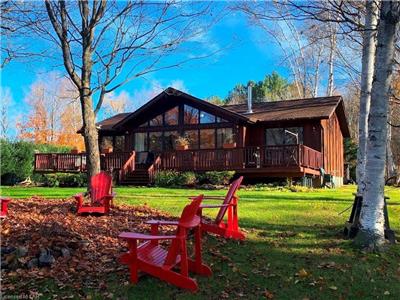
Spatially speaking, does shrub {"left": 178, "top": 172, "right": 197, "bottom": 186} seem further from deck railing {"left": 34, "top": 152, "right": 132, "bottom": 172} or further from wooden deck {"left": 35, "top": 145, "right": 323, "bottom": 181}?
deck railing {"left": 34, "top": 152, "right": 132, "bottom": 172}

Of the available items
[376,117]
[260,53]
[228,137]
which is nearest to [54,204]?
[376,117]

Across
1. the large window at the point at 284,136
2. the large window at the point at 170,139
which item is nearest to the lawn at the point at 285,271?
the large window at the point at 284,136

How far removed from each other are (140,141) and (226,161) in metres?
7.01

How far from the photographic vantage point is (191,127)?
2480 centimetres

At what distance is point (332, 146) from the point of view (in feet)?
88.9

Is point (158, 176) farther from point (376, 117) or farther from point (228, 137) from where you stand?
point (376, 117)

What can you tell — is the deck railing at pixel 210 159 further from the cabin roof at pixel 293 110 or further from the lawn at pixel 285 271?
the lawn at pixel 285 271

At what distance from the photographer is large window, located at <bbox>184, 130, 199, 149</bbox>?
2470 cm

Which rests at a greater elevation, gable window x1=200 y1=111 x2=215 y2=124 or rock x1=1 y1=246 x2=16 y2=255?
gable window x1=200 y1=111 x2=215 y2=124

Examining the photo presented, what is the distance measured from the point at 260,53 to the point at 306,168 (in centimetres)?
946

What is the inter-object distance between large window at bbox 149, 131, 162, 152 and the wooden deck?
2.75 meters

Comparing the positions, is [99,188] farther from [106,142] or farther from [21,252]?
[106,142]

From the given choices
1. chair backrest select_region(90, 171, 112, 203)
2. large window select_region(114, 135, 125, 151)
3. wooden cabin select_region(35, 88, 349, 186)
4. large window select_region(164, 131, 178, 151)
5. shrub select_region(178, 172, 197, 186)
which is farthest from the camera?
large window select_region(114, 135, 125, 151)

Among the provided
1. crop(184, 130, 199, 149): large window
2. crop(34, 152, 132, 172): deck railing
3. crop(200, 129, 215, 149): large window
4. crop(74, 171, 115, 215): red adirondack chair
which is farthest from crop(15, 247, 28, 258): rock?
crop(184, 130, 199, 149): large window
